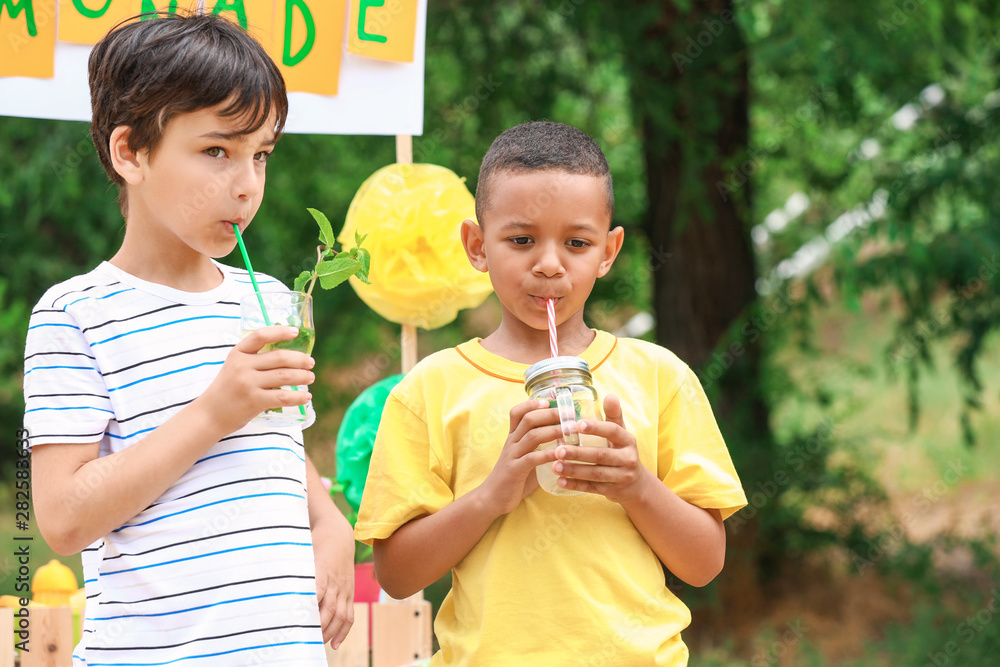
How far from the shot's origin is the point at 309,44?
250 centimetres

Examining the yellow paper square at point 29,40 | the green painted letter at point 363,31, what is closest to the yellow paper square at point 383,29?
the green painted letter at point 363,31

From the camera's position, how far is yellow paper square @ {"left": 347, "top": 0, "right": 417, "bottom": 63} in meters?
2.53

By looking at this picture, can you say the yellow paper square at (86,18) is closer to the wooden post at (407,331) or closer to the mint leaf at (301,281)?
the wooden post at (407,331)

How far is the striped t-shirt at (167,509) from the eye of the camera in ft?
5.01

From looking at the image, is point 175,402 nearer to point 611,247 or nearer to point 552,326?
point 552,326

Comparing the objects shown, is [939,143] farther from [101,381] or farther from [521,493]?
[101,381]

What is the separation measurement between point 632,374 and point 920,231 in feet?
9.91

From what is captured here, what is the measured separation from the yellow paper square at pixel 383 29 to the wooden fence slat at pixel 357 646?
141 cm

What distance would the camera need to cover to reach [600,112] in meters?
6.05

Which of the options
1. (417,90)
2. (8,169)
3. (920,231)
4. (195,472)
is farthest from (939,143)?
(8,169)

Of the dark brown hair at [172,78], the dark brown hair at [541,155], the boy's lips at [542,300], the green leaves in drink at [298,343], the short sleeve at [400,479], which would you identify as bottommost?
the short sleeve at [400,479]
